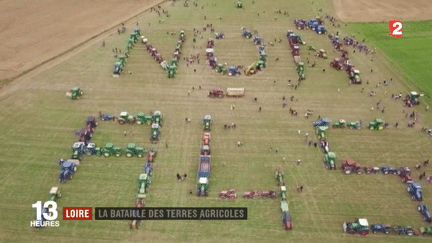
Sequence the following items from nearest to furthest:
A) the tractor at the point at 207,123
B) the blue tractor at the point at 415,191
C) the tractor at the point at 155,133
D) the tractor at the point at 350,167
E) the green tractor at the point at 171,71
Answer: the blue tractor at the point at 415,191 < the tractor at the point at 350,167 < the tractor at the point at 155,133 < the tractor at the point at 207,123 < the green tractor at the point at 171,71

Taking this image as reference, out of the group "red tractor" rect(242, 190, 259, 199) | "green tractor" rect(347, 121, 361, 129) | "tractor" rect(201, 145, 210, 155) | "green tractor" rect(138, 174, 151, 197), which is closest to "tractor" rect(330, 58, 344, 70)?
"green tractor" rect(347, 121, 361, 129)

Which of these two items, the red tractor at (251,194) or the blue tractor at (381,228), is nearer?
the blue tractor at (381,228)

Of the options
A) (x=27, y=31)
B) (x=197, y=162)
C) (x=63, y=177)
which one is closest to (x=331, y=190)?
(x=197, y=162)

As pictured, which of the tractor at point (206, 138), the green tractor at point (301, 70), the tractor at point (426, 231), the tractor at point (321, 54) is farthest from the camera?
the tractor at point (321, 54)

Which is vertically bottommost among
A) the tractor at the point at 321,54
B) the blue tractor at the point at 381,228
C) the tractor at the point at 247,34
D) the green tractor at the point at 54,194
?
the blue tractor at the point at 381,228

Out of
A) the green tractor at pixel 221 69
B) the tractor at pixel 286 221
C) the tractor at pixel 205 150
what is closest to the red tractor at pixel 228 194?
the tractor at pixel 286 221

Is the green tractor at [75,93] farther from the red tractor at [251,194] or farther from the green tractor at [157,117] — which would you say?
the red tractor at [251,194]

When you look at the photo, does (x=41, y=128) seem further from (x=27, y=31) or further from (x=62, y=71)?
(x=27, y=31)
